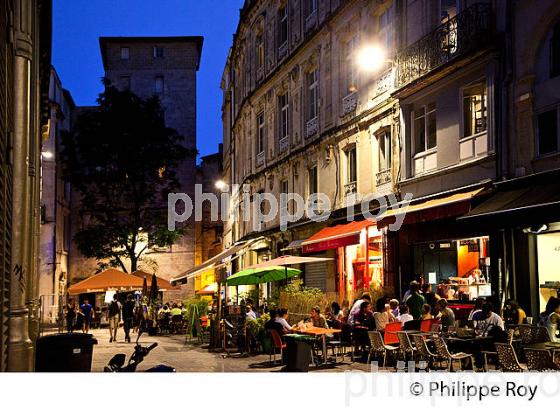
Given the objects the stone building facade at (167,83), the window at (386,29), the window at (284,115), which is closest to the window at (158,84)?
the stone building facade at (167,83)

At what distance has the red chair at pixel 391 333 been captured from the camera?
10758 millimetres

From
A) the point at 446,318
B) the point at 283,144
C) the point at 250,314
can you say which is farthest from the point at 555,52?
the point at 283,144

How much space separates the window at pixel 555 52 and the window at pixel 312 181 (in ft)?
27.0

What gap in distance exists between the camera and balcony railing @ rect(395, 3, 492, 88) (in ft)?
37.6

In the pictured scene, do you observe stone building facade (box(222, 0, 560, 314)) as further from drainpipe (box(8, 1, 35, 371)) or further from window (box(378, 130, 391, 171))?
drainpipe (box(8, 1, 35, 371))

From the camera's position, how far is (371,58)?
15031 millimetres

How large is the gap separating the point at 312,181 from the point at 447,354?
949 cm

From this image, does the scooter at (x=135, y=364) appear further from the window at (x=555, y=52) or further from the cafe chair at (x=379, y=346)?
the window at (x=555, y=52)

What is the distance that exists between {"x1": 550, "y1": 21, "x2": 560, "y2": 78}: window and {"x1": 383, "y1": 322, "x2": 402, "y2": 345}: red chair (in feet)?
12.7

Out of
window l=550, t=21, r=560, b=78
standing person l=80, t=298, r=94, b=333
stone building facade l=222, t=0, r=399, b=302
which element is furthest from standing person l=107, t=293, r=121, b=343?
window l=550, t=21, r=560, b=78

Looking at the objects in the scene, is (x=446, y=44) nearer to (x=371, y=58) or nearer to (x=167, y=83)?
(x=371, y=58)

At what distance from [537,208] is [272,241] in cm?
834

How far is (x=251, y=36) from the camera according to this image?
52.4 feet

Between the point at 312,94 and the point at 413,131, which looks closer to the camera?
the point at 413,131
